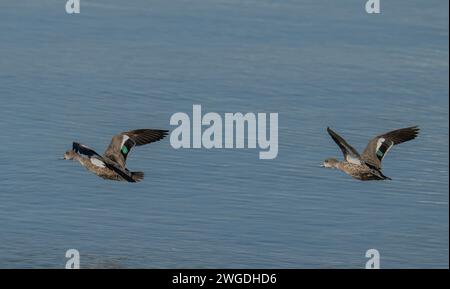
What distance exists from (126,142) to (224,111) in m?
9.64

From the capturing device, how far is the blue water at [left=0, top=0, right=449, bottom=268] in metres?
27.9

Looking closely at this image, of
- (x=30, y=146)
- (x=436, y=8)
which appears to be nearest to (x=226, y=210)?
(x=30, y=146)

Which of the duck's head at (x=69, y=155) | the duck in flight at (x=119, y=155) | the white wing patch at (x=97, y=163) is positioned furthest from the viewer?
the duck's head at (x=69, y=155)

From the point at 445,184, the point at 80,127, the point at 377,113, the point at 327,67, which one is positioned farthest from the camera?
the point at 327,67

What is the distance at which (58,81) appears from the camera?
39844 millimetres

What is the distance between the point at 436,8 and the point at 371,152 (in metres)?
24.7

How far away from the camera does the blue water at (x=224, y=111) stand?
27.9 meters

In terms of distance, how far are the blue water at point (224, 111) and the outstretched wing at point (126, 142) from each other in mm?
1586

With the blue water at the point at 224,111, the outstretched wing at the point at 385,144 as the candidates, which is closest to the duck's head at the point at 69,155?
the blue water at the point at 224,111
